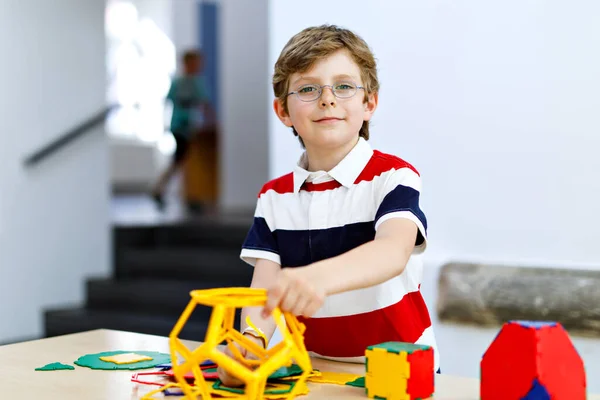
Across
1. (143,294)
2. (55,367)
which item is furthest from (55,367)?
(143,294)

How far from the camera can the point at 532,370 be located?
33.6 inches

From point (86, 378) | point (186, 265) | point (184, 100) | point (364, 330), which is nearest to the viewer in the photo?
point (86, 378)

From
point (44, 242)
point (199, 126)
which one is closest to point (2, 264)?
point (44, 242)

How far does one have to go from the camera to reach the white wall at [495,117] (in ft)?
7.87

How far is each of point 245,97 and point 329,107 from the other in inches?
220

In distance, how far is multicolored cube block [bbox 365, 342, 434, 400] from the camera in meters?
0.94

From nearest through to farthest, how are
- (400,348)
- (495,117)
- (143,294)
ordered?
(400,348) < (495,117) < (143,294)

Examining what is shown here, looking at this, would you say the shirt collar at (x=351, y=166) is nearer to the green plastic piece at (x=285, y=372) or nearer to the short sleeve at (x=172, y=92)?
the green plastic piece at (x=285, y=372)

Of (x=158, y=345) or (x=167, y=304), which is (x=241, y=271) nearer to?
(x=167, y=304)

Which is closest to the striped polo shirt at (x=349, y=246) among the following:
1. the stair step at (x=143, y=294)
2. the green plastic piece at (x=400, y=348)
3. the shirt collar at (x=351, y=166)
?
the shirt collar at (x=351, y=166)

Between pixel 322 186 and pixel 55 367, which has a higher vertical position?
pixel 322 186

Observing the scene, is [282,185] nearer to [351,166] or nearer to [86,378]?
[351,166]

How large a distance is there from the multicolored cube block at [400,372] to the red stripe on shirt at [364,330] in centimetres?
34

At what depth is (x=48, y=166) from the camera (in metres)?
3.93
